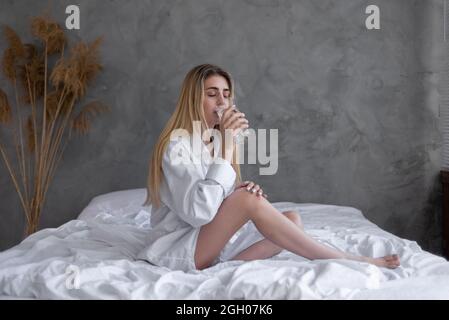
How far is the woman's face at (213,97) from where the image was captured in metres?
2.01

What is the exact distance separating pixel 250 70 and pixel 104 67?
0.95 m

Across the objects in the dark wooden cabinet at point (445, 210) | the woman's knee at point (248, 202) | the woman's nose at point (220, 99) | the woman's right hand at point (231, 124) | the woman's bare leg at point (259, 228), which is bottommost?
the dark wooden cabinet at point (445, 210)

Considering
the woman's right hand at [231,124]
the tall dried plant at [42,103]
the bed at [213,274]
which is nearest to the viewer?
the bed at [213,274]

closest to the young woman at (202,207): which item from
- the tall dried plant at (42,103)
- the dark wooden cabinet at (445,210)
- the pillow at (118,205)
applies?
the pillow at (118,205)

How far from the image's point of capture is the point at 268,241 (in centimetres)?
188

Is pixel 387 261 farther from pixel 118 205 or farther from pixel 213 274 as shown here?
pixel 118 205

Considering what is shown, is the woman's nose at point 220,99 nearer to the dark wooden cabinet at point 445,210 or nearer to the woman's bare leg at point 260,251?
the woman's bare leg at point 260,251

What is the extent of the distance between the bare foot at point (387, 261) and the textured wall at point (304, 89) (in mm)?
1742

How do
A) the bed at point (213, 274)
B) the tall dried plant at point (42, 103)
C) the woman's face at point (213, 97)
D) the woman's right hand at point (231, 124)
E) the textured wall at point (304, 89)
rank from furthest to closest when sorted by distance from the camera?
the textured wall at point (304, 89) < the tall dried plant at point (42, 103) < the woman's face at point (213, 97) < the woman's right hand at point (231, 124) < the bed at point (213, 274)

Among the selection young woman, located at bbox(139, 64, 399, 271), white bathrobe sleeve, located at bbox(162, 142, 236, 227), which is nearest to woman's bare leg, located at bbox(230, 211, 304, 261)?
young woman, located at bbox(139, 64, 399, 271)

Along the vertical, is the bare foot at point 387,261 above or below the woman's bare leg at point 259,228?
below

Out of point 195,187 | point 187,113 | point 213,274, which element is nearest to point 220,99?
point 187,113

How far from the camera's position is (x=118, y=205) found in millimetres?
2928
